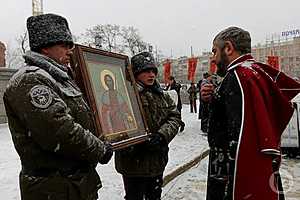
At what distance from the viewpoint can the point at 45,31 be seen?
2.65 metres

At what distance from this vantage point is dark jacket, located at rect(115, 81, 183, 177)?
3840mm

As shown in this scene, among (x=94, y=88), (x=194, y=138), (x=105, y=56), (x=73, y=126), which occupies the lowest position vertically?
(x=194, y=138)

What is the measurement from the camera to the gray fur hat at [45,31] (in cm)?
265

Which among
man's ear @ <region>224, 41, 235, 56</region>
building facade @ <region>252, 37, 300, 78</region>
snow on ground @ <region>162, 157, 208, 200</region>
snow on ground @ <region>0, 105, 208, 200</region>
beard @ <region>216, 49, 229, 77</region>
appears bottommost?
snow on ground @ <region>162, 157, 208, 200</region>

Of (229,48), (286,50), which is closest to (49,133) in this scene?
(229,48)

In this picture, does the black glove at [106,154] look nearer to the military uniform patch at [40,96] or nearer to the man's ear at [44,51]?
the military uniform patch at [40,96]

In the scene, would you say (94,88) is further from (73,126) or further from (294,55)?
(294,55)

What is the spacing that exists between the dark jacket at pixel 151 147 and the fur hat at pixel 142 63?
17 centimetres

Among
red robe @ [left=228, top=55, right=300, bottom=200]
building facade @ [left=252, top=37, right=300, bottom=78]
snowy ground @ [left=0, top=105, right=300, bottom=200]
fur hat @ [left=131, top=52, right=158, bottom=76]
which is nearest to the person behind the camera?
red robe @ [left=228, top=55, right=300, bottom=200]

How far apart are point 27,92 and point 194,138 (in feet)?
31.0

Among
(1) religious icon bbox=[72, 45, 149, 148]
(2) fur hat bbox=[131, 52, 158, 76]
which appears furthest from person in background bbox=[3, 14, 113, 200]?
(2) fur hat bbox=[131, 52, 158, 76]

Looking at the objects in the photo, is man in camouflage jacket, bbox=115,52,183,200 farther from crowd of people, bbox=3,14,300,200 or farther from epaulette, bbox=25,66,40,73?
Result: epaulette, bbox=25,66,40,73

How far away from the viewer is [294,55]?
3393 inches

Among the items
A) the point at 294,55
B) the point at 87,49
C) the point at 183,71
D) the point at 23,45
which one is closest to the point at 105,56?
the point at 87,49
